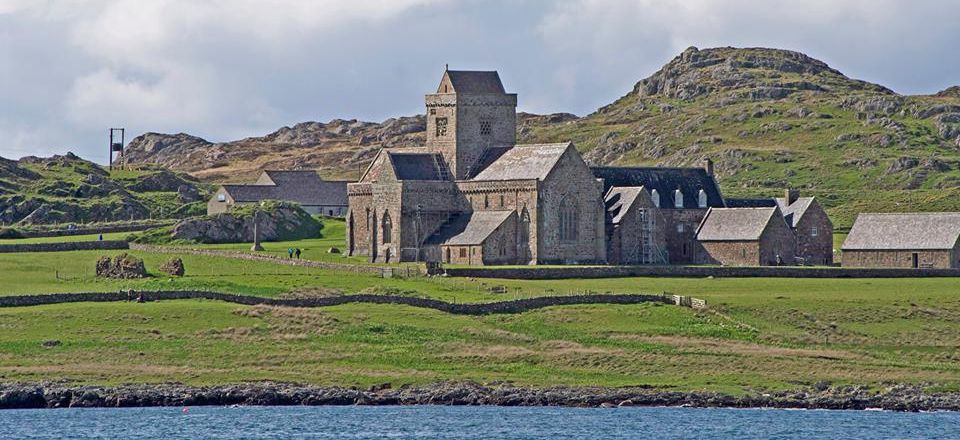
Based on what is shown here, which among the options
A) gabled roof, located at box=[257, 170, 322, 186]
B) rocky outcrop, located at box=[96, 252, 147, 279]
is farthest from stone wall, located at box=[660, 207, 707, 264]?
gabled roof, located at box=[257, 170, 322, 186]

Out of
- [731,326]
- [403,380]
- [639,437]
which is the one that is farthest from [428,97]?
[639,437]

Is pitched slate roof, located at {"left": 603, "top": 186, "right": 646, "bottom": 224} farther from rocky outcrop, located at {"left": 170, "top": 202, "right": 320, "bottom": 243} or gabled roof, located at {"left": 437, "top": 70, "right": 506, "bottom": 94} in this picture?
rocky outcrop, located at {"left": 170, "top": 202, "right": 320, "bottom": 243}

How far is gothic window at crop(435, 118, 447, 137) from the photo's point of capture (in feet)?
382

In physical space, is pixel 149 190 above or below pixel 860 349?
above

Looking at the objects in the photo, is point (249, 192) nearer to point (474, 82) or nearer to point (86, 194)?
point (86, 194)

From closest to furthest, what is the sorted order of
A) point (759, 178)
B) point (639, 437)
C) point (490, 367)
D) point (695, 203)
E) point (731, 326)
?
1. point (639, 437)
2. point (490, 367)
3. point (731, 326)
4. point (695, 203)
5. point (759, 178)

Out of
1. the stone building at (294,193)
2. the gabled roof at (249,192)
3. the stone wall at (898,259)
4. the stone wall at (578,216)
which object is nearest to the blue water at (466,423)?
the stone wall at (578,216)

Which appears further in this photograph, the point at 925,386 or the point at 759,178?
the point at 759,178

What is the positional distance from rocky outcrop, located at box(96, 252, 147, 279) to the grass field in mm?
1730

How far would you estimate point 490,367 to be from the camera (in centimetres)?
7750

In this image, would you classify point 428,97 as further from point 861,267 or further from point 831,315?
point 831,315

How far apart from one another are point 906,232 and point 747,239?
27.8 ft

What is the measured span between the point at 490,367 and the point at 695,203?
4171 cm

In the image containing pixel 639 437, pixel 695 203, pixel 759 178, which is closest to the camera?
pixel 639 437
